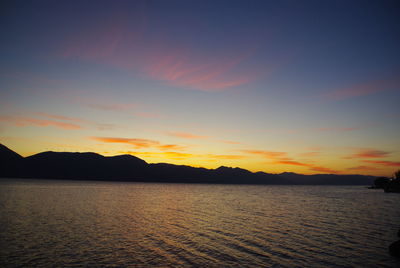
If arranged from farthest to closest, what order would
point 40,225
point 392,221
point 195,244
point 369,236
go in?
point 392,221 < point 40,225 < point 369,236 < point 195,244

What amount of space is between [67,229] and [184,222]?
19.9 metres

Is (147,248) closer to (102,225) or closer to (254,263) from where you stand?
(254,263)

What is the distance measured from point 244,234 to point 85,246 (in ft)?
72.0

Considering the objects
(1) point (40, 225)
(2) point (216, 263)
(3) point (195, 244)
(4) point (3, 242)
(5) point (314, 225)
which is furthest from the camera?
(5) point (314, 225)

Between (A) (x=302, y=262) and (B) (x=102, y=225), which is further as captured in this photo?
(B) (x=102, y=225)

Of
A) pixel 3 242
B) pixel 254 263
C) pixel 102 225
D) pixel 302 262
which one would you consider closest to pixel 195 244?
pixel 254 263

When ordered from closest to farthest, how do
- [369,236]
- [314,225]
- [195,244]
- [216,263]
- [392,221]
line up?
1. [216,263]
2. [195,244]
3. [369,236]
4. [314,225]
5. [392,221]

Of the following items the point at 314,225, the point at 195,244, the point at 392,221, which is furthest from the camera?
the point at 392,221

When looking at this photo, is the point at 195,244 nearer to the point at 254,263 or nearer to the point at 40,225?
the point at 254,263

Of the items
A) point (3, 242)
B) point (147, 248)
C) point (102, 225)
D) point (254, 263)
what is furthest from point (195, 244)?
point (3, 242)

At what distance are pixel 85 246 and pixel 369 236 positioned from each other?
39.9 m

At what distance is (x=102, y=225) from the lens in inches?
1559

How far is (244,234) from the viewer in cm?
3525

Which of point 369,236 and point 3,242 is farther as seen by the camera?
point 369,236
